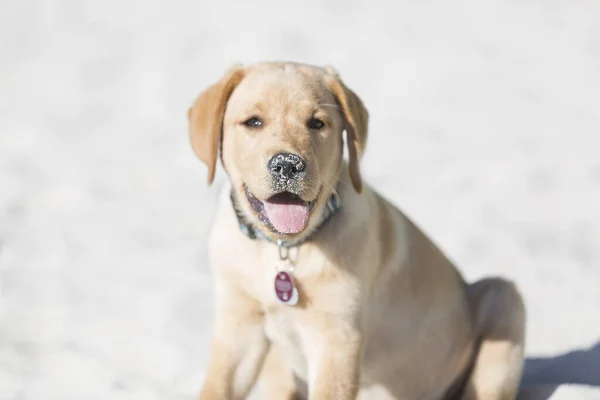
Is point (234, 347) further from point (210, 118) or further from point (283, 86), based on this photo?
point (283, 86)

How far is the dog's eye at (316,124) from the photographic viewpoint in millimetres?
3922

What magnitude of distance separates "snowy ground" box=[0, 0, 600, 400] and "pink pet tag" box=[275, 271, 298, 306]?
1.19 m

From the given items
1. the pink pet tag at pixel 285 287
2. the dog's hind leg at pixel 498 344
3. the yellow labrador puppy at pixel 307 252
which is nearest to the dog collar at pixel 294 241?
the yellow labrador puppy at pixel 307 252

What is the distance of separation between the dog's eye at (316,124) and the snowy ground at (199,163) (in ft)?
5.59

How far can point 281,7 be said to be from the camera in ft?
33.0

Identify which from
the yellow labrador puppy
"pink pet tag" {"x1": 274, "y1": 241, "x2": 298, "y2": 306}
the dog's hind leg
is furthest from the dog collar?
the dog's hind leg

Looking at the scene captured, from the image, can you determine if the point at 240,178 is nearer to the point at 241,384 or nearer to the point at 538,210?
the point at 241,384

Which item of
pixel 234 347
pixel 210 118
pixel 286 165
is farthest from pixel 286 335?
pixel 210 118

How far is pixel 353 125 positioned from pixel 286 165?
0.47 metres

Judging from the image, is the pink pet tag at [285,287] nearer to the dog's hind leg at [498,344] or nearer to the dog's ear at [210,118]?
the dog's ear at [210,118]

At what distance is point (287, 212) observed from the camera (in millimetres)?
3840

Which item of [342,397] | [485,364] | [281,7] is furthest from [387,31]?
[342,397]

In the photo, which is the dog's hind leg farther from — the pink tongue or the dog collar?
the pink tongue

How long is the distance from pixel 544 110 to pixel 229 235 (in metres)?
5.49
